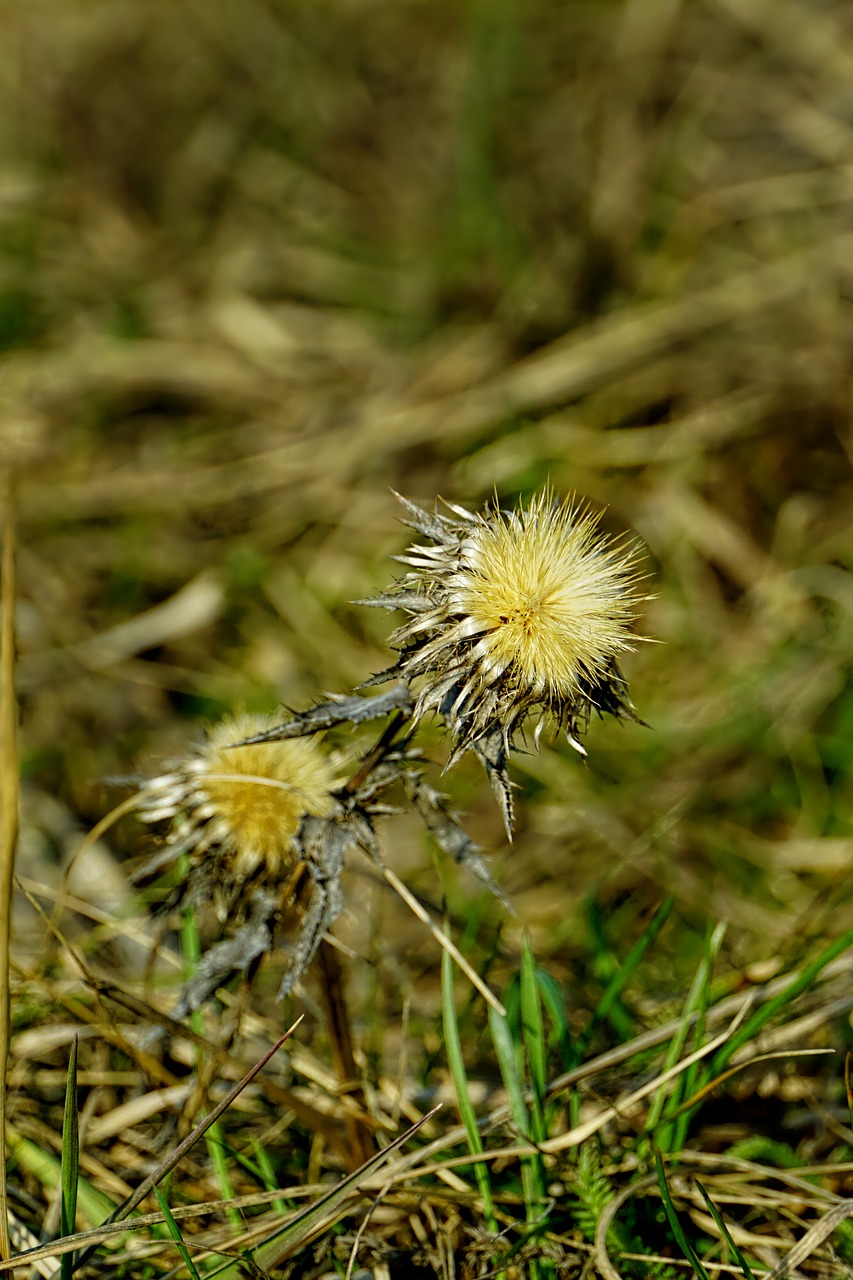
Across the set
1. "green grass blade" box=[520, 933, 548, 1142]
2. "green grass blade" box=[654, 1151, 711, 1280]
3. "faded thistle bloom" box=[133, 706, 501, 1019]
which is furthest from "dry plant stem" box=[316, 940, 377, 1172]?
"green grass blade" box=[654, 1151, 711, 1280]

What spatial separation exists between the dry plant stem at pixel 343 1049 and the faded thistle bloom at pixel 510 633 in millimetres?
474

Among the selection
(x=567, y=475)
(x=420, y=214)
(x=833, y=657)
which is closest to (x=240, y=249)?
(x=420, y=214)

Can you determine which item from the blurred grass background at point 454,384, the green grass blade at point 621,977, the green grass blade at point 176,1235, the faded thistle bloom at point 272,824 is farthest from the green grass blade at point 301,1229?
the blurred grass background at point 454,384

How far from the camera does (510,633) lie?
1.25 m

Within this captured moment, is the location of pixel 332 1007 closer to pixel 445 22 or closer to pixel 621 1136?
pixel 621 1136

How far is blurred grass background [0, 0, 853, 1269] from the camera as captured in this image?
262 cm

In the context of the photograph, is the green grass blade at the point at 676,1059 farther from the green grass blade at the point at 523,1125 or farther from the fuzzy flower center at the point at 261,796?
the fuzzy flower center at the point at 261,796

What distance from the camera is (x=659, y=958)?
2248 millimetres

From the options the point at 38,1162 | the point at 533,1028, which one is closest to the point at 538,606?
the point at 533,1028

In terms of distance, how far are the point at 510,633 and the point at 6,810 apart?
0.84 metres

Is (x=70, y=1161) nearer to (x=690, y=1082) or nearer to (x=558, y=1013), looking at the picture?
(x=558, y=1013)

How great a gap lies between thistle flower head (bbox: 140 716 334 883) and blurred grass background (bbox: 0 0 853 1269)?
543 millimetres

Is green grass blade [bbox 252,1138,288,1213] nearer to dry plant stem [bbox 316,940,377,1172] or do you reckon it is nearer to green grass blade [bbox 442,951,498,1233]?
dry plant stem [bbox 316,940,377,1172]

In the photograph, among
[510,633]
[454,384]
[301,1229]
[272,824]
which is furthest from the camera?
[454,384]
